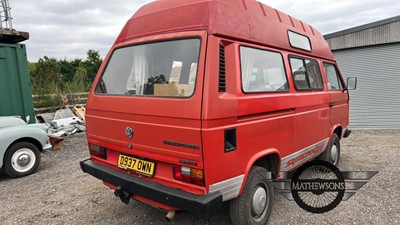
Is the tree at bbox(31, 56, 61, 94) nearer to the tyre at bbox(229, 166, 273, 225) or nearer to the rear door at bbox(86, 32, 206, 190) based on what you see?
the rear door at bbox(86, 32, 206, 190)

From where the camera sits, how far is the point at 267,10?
327 cm

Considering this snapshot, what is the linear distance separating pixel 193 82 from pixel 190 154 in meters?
0.62

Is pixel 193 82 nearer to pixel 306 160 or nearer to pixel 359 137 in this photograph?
pixel 306 160

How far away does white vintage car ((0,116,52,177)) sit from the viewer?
4812 millimetres

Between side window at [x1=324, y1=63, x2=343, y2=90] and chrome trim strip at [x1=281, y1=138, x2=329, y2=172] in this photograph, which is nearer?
chrome trim strip at [x1=281, y1=138, x2=329, y2=172]

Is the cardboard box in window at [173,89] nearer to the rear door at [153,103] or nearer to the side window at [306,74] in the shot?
the rear door at [153,103]

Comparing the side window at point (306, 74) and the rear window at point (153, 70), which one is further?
the side window at point (306, 74)

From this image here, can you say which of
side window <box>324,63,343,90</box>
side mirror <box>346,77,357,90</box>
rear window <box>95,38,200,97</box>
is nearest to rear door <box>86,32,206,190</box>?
rear window <box>95,38,200,97</box>

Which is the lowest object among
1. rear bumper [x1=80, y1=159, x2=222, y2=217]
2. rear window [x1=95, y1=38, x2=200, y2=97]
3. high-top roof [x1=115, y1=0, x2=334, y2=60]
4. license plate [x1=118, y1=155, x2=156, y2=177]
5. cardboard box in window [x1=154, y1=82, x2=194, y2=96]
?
rear bumper [x1=80, y1=159, x2=222, y2=217]

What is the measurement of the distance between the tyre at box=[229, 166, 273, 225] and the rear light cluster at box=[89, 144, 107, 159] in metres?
1.53

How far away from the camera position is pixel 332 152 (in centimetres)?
482

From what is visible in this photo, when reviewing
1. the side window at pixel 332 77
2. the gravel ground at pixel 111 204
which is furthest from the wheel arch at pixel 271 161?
the side window at pixel 332 77

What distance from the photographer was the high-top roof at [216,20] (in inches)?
97.8

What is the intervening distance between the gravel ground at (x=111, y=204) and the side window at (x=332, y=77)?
157 cm
